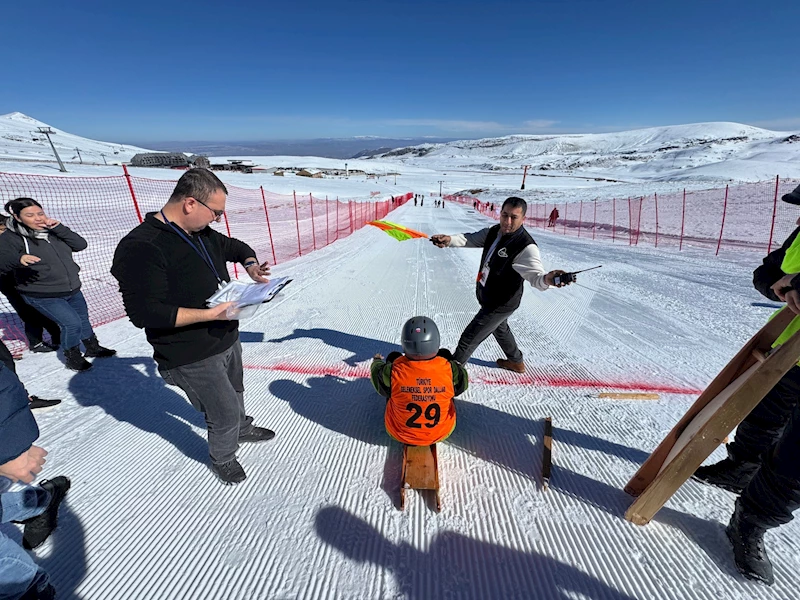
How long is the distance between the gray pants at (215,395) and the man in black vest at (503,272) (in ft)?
7.38

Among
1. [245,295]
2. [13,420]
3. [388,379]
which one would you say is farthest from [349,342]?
[13,420]

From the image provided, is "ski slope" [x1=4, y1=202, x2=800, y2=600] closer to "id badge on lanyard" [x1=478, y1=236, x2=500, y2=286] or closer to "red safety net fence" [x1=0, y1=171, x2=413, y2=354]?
"id badge on lanyard" [x1=478, y1=236, x2=500, y2=286]

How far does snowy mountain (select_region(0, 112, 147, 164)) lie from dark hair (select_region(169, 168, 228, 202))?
7867 cm

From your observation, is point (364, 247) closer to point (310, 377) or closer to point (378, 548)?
point (310, 377)

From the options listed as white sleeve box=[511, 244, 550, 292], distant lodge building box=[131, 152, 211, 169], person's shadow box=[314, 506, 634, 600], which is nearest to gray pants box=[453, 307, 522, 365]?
white sleeve box=[511, 244, 550, 292]

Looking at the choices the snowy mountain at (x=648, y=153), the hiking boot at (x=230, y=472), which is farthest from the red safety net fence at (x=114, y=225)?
the snowy mountain at (x=648, y=153)

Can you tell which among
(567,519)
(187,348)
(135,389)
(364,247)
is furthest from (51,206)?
(567,519)

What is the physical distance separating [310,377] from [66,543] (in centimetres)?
214

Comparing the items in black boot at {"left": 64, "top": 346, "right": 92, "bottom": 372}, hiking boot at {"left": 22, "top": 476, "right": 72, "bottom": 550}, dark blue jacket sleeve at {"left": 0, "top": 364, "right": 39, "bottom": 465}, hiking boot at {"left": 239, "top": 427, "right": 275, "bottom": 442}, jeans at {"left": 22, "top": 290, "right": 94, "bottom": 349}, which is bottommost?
hiking boot at {"left": 239, "top": 427, "right": 275, "bottom": 442}

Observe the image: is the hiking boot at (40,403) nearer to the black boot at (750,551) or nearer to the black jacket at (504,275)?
the black jacket at (504,275)

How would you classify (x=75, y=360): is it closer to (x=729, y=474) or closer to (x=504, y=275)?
(x=504, y=275)

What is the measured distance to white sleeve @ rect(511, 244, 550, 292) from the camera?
3039 millimetres

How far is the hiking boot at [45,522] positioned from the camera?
1938 mm

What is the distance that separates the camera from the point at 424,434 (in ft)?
8.02
